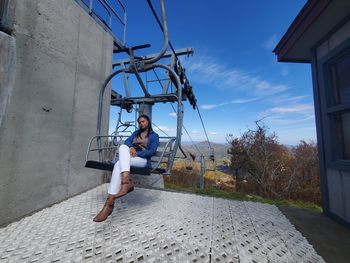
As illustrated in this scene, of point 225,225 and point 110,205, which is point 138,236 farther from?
point 225,225

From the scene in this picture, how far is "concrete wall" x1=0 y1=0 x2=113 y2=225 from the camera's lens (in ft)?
6.45

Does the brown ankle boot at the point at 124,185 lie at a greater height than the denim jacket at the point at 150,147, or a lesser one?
lesser

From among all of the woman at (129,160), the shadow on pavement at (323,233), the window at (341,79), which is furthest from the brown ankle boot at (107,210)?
the window at (341,79)

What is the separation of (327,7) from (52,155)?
387cm

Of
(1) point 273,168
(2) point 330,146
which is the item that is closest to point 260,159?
(1) point 273,168

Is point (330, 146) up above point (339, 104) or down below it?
below

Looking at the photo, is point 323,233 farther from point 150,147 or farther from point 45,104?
point 45,104

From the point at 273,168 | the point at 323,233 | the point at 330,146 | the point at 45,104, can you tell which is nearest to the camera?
the point at 323,233

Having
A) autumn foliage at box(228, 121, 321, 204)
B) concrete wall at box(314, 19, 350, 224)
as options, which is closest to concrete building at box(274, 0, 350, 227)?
concrete wall at box(314, 19, 350, 224)

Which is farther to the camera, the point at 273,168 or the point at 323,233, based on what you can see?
the point at 273,168

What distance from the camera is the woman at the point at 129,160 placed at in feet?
6.02

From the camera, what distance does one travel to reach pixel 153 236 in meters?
1.74

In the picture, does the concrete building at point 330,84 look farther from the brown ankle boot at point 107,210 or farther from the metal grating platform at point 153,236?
the brown ankle boot at point 107,210

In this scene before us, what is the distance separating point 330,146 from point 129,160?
2.71 m
